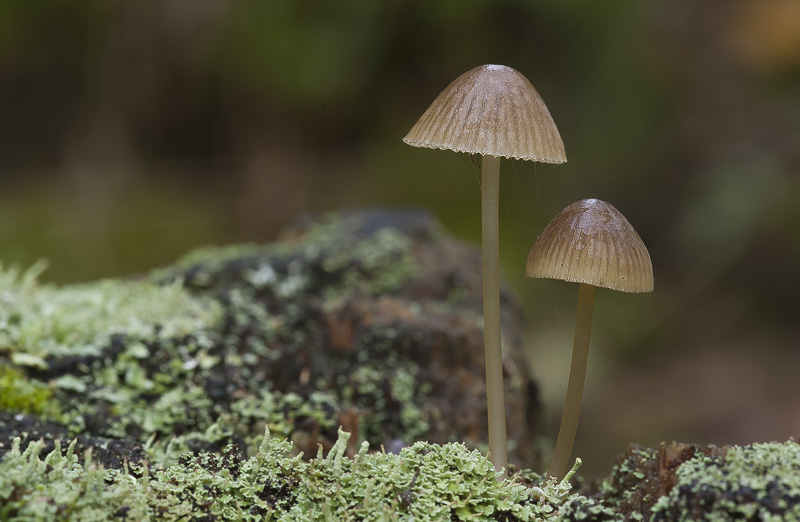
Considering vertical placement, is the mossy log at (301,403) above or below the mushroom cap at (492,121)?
below

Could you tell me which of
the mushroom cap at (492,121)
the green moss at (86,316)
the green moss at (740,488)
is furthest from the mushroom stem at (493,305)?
the green moss at (86,316)

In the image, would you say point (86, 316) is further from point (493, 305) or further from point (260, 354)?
point (493, 305)

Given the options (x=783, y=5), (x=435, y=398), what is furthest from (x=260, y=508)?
(x=783, y=5)

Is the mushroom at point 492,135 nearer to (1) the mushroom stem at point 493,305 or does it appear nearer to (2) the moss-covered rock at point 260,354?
(1) the mushroom stem at point 493,305

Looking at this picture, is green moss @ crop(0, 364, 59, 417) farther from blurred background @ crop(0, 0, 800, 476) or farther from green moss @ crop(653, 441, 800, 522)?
blurred background @ crop(0, 0, 800, 476)

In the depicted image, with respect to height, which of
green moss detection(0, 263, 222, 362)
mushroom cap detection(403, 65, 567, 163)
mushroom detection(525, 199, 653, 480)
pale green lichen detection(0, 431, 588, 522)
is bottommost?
pale green lichen detection(0, 431, 588, 522)

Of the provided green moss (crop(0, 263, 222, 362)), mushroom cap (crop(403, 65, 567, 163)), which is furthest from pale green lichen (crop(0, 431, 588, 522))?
green moss (crop(0, 263, 222, 362))
